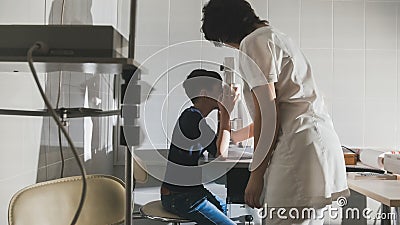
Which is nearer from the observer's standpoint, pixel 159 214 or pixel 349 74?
pixel 159 214

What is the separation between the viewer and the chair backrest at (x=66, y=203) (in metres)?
1.08

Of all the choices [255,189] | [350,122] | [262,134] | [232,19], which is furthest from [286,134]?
[350,122]

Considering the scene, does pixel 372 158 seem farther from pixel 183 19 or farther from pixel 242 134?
pixel 183 19

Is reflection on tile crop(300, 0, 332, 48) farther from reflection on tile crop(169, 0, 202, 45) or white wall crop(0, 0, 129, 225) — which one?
white wall crop(0, 0, 129, 225)

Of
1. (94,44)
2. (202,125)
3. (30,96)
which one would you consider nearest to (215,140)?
(202,125)

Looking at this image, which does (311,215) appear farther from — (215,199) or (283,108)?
(215,199)

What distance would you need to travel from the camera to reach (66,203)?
1.21m

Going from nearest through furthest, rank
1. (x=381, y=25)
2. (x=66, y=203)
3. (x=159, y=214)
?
(x=66, y=203), (x=159, y=214), (x=381, y=25)

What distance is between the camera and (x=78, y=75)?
6.16 ft

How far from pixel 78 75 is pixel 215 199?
75cm

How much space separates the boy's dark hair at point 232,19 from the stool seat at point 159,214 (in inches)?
31.4

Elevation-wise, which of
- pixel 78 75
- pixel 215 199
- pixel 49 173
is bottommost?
A: pixel 215 199

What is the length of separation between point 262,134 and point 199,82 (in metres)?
0.70

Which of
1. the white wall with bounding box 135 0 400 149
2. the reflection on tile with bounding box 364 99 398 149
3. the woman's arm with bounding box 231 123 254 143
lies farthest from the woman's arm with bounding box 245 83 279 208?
the reflection on tile with bounding box 364 99 398 149
